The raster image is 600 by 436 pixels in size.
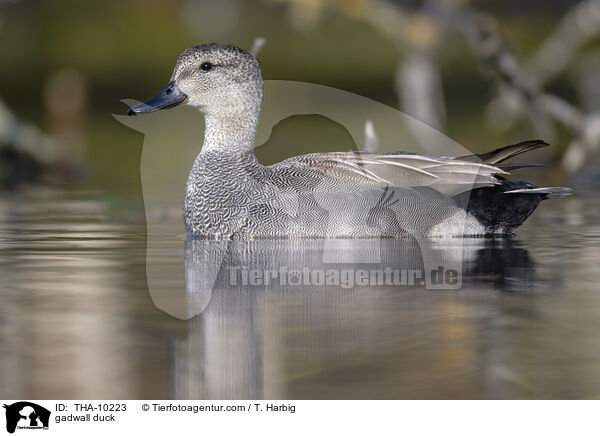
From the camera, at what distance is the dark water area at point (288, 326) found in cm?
448

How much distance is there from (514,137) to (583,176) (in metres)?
5.96

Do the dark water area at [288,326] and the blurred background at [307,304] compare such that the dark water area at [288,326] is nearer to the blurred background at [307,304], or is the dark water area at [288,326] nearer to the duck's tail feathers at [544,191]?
the blurred background at [307,304]

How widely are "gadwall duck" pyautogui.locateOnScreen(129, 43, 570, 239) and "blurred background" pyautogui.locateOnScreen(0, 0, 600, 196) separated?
12.5 ft

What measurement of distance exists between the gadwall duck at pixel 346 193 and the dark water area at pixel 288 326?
0.97ft

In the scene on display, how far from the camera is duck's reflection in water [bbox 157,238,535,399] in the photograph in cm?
468

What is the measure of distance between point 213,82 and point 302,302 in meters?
3.26

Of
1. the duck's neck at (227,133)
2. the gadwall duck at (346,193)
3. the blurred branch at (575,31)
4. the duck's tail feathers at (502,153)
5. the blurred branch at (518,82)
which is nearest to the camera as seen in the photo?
the gadwall duck at (346,193)

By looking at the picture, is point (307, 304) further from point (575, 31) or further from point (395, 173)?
point (575, 31)

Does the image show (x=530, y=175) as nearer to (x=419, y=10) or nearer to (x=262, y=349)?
(x=419, y=10)

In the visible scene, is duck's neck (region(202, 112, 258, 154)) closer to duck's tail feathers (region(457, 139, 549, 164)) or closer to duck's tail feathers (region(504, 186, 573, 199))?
duck's tail feathers (region(457, 139, 549, 164))

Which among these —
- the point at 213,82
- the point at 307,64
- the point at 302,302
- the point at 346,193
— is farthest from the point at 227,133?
the point at 307,64

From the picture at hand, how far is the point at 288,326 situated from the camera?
17.7 feet

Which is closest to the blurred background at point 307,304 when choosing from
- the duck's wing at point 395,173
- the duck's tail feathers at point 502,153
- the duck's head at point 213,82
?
the duck's wing at point 395,173
